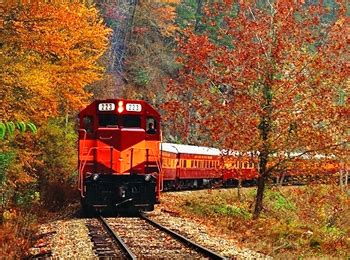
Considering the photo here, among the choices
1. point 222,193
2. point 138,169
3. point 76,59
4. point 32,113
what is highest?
point 76,59

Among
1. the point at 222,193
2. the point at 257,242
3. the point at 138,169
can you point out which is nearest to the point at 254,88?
the point at 138,169

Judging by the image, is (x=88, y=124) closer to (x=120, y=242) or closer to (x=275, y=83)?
(x=275, y=83)

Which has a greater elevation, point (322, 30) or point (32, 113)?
point (322, 30)

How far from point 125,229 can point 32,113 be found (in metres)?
6.24

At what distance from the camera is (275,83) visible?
18281mm

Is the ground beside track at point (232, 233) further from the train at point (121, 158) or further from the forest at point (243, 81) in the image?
the train at point (121, 158)

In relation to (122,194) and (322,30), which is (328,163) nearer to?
(322,30)

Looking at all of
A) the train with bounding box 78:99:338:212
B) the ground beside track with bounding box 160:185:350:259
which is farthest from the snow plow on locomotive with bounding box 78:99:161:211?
the ground beside track with bounding box 160:185:350:259

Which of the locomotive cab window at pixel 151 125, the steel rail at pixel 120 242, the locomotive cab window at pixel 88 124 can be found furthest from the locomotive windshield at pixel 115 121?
the steel rail at pixel 120 242

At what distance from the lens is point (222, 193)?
31953mm

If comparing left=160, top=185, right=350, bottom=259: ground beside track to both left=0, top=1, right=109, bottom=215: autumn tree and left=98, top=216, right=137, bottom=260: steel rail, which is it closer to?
left=98, top=216, right=137, bottom=260: steel rail

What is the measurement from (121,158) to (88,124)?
151 cm

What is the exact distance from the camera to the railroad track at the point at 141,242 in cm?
1112

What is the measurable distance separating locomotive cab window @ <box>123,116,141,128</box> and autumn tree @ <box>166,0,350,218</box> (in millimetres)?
1200
